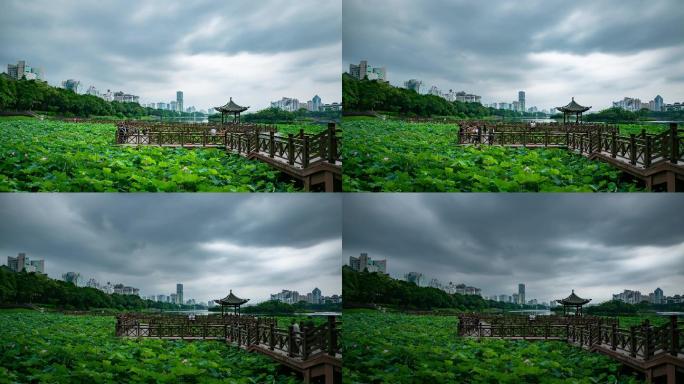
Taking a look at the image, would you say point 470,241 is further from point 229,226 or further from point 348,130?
point 229,226

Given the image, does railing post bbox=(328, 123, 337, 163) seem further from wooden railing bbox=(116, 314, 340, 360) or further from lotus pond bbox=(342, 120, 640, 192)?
wooden railing bbox=(116, 314, 340, 360)

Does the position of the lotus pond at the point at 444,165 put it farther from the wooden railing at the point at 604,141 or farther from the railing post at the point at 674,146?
the railing post at the point at 674,146

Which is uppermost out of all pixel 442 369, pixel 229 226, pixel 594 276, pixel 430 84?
pixel 430 84

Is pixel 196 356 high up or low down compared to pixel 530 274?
down

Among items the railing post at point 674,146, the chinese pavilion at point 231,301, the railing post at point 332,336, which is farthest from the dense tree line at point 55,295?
the railing post at point 674,146

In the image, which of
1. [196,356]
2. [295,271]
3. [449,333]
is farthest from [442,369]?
[196,356]

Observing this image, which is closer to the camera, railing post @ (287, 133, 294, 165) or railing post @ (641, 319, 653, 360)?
railing post @ (641, 319, 653, 360)

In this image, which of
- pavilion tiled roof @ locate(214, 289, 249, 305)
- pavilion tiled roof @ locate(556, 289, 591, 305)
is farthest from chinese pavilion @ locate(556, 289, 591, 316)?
pavilion tiled roof @ locate(214, 289, 249, 305)

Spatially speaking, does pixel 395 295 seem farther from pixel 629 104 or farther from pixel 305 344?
pixel 629 104
